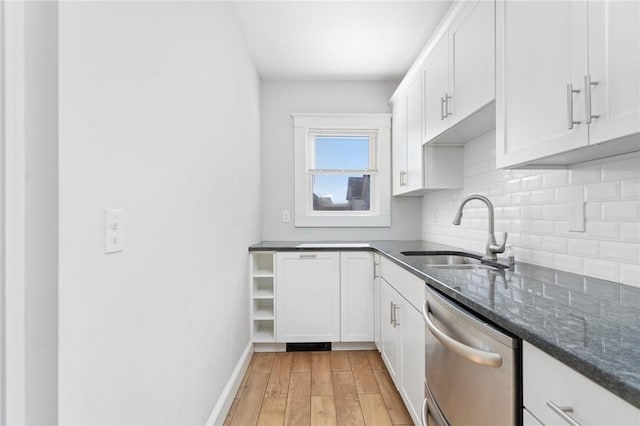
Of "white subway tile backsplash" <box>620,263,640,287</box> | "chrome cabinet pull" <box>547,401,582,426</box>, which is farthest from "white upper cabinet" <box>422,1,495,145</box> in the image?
"chrome cabinet pull" <box>547,401,582,426</box>

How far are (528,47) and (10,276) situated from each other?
1681 mm

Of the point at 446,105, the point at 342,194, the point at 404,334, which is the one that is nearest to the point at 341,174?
the point at 342,194

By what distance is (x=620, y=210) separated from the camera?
1.19 m

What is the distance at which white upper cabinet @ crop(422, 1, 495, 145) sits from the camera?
149cm

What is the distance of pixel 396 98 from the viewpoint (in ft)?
9.77

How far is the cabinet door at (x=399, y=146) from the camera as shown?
9.13ft

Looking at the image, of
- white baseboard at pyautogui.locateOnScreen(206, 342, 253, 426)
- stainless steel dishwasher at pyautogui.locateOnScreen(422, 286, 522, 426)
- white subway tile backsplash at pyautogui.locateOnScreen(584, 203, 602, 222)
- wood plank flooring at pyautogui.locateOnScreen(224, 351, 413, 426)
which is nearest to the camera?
stainless steel dishwasher at pyautogui.locateOnScreen(422, 286, 522, 426)

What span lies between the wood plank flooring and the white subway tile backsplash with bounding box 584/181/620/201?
1.46 m

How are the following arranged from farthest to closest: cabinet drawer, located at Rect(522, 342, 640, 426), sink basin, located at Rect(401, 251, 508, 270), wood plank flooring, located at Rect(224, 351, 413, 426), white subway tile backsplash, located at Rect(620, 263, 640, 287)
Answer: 1. sink basin, located at Rect(401, 251, 508, 270)
2. wood plank flooring, located at Rect(224, 351, 413, 426)
3. white subway tile backsplash, located at Rect(620, 263, 640, 287)
4. cabinet drawer, located at Rect(522, 342, 640, 426)

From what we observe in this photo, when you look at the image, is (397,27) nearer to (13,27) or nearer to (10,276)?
(13,27)

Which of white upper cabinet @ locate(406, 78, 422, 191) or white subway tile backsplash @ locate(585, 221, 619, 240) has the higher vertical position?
white upper cabinet @ locate(406, 78, 422, 191)

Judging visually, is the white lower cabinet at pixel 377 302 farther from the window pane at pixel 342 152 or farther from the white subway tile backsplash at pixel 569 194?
the white subway tile backsplash at pixel 569 194

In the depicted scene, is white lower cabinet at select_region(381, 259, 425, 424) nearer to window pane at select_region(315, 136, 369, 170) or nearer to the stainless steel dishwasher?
the stainless steel dishwasher

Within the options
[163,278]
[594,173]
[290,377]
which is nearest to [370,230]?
[290,377]
